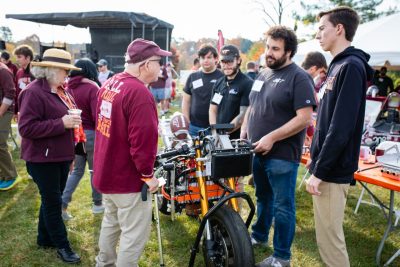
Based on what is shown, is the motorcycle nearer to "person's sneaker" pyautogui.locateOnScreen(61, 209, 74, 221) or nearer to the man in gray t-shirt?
the man in gray t-shirt

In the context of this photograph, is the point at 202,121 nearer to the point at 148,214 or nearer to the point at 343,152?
the point at 148,214

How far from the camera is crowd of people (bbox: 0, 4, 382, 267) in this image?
79.2 inches

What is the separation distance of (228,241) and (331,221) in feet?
2.36

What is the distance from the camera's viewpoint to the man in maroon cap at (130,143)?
2.03m

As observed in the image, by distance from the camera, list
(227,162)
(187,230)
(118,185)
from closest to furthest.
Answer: (118,185), (227,162), (187,230)

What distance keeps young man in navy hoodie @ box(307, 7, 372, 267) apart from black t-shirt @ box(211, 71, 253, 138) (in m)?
1.37

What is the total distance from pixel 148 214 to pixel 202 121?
79.9 inches

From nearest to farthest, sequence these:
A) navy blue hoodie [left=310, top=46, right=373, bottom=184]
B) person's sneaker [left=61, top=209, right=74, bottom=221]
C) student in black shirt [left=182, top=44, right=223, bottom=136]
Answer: navy blue hoodie [left=310, top=46, right=373, bottom=184]
person's sneaker [left=61, top=209, right=74, bottom=221]
student in black shirt [left=182, top=44, right=223, bottom=136]

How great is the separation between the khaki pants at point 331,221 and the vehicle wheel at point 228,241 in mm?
481

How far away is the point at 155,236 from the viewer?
353 cm

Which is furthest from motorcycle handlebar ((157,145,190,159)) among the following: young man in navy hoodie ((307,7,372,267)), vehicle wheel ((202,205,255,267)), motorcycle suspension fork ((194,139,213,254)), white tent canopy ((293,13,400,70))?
white tent canopy ((293,13,400,70))

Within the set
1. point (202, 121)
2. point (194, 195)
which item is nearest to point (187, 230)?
point (194, 195)

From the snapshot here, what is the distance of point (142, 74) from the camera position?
2170 mm

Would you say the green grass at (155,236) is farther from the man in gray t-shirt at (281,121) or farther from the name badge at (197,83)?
the name badge at (197,83)
